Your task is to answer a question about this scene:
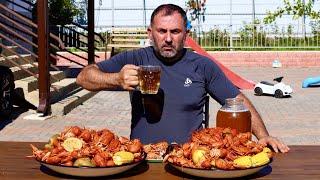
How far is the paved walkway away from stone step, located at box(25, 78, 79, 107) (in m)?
0.37

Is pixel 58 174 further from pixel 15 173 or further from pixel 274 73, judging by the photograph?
pixel 274 73

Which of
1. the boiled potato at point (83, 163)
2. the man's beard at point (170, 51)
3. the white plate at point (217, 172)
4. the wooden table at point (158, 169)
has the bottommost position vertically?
the wooden table at point (158, 169)

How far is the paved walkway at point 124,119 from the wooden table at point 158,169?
4750 mm

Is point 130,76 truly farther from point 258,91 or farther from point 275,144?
point 258,91

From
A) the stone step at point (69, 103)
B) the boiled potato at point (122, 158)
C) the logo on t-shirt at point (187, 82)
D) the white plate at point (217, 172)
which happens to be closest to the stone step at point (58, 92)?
the stone step at point (69, 103)

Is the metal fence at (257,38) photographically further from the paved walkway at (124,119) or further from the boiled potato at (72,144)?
the boiled potato at (72,144)

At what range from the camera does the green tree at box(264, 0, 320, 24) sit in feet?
78.6

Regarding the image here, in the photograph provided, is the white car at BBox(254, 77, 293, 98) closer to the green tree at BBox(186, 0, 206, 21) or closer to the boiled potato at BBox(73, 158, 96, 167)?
the boiled potato at BBox(73, 158, 96, 167)

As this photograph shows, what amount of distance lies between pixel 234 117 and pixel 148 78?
0.44 meters

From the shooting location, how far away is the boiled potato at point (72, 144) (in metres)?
2.46

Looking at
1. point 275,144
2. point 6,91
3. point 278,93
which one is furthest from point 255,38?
point 275,144

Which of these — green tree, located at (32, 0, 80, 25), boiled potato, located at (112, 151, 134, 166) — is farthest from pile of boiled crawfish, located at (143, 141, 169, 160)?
green tree, located at (32, 0, 80, 25)

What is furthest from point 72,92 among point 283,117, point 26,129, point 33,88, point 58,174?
point 58,174

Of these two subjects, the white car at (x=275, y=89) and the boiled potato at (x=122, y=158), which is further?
the white car at (x=275, y=89)
